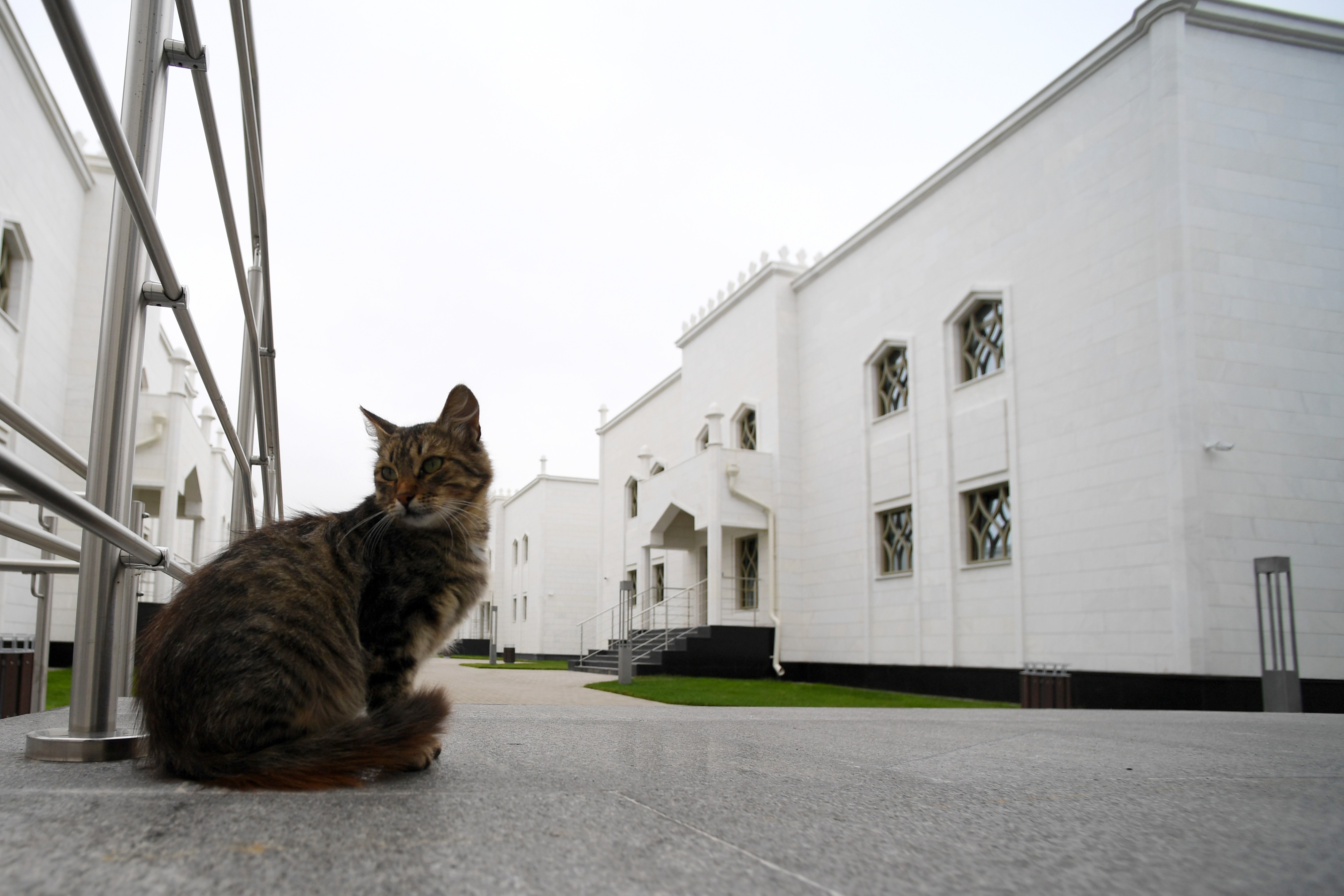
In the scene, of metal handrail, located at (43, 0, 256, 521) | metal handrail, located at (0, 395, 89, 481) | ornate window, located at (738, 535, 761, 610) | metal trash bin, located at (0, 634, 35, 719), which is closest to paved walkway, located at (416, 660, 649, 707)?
metal handrail, located at (43, 0, 256, 521)

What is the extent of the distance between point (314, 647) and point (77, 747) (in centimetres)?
58

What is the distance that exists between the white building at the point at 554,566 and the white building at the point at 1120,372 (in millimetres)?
18537

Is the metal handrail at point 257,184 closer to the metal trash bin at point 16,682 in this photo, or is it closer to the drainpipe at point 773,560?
the metal trash bin at point 16,682

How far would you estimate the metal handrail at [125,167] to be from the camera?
115 cm

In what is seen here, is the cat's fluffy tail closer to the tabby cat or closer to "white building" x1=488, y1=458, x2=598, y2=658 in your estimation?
the tabby cat

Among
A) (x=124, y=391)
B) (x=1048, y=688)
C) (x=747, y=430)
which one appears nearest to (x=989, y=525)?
(x=1048, y=688)

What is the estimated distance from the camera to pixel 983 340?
43.1 feet

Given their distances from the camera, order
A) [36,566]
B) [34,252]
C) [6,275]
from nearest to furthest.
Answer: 1. [36,566]
2. [6,275]
3. [34,252]

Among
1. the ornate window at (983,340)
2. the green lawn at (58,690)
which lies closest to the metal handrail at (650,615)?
the ornate window at (983,340)

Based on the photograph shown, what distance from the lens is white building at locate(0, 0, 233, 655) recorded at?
12.3m

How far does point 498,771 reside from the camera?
194cm

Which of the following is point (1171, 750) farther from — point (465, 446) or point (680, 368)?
point (680, 368)

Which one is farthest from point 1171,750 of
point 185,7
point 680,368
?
point 680,368

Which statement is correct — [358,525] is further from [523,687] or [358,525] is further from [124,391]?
[523,687]
